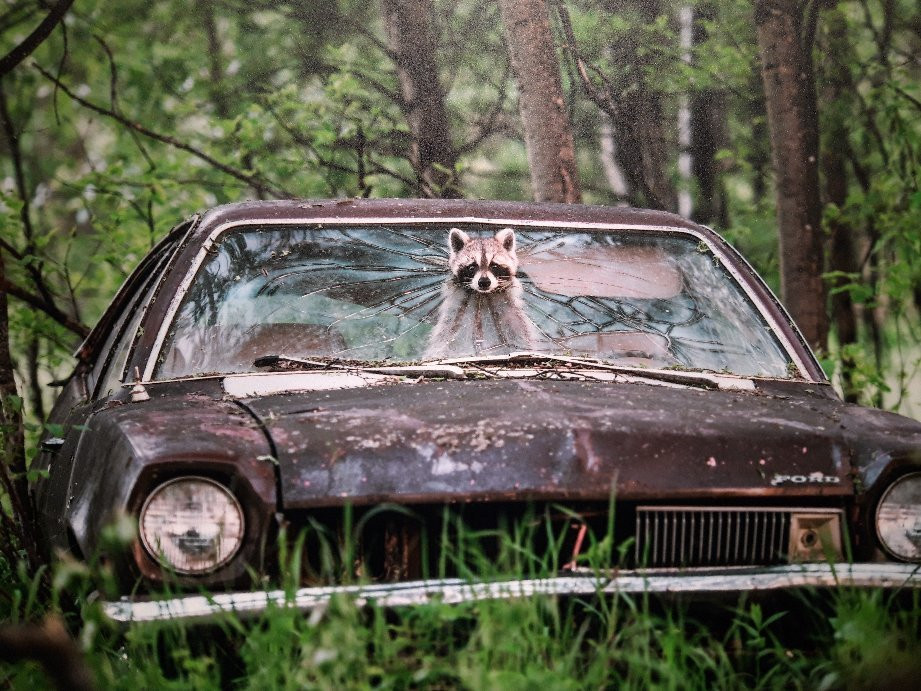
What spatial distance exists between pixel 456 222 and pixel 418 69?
685 centimetres

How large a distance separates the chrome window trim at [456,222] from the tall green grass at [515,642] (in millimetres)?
1131

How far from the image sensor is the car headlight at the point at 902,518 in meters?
2.81

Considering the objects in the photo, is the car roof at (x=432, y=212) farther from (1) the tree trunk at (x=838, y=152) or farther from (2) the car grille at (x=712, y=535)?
(1) the tree trunk at (x=838, y=152)

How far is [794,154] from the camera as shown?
8.25 metres

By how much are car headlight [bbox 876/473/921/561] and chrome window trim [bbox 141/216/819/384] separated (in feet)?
3.13

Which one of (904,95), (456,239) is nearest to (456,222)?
(456,239)

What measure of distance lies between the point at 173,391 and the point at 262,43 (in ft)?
28.8

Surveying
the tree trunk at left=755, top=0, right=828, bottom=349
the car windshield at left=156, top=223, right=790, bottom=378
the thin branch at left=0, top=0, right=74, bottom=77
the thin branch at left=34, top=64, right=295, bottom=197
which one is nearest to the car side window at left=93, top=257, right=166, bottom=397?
the car windshield at left=156, top=223, right=790, bottom=378

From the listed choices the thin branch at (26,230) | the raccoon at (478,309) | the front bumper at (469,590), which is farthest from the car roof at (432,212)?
the thin branch at (26,230)

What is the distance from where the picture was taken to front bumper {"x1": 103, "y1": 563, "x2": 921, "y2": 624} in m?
2.41

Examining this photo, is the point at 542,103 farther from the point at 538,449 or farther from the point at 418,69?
the point at 538,449

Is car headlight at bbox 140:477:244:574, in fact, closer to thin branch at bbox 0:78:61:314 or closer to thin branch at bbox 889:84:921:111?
thin branch at bbox 0:78:61:314

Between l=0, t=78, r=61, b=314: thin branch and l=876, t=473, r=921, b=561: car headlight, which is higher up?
l=0, t=78, r=61, b=314: thin branch

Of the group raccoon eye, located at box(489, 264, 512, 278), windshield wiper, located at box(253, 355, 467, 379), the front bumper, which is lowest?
the front bumper
